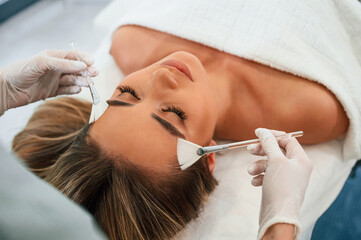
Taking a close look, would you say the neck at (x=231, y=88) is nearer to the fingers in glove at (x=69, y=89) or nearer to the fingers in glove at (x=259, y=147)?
the fingers in glove at (x=259, y=147)

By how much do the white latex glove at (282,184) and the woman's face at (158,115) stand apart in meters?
0.20

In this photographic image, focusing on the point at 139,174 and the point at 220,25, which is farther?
the point at 220,25

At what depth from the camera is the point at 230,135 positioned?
112 centimetres

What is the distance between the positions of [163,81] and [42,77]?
17.6 inches

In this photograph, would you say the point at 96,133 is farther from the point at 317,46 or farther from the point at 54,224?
the point at 317,46

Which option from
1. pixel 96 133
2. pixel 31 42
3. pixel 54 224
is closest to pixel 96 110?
pixel 96 133

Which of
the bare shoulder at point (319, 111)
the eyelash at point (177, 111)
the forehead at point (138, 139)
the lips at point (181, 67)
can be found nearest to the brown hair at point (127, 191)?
the forehead at point (138, 139)

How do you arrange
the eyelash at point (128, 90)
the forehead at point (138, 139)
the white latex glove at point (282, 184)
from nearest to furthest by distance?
1. the white latex glove at point (282, 184)
2. the forehead at point (138, 139)
3. the eyelash at point (128, 90)

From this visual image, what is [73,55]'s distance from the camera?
1072 millimetres

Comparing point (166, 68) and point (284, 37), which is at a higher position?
point (284, 37)

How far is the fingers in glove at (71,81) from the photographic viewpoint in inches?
42.1

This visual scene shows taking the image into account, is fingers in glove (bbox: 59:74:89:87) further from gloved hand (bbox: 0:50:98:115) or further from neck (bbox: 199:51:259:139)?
neck (bbox: 199:51:259:139)

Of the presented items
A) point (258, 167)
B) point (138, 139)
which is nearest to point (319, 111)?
point (258, 167)

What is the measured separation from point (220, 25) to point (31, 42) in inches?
47.5
